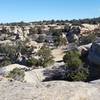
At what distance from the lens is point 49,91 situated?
68.4ft

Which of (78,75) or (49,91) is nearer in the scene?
(49,91)

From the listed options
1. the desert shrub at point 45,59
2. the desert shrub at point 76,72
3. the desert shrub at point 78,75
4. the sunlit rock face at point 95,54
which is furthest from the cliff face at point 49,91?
the desert shrub at point 45,59

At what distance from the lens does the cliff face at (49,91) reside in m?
20.2

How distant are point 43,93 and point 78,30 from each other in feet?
450

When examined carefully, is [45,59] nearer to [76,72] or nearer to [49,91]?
[76,72]

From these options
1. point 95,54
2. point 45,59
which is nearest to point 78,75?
point 95,54

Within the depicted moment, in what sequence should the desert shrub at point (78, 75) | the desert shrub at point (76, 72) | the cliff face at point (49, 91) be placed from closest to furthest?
the cliff face at point (49, 91), the desert shrub at point (78, 75), the desert shrub at point (76, 72)

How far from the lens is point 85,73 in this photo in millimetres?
62250

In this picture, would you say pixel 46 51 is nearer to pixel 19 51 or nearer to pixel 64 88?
pixel 19 51

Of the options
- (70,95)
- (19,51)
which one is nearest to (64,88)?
(70,95)

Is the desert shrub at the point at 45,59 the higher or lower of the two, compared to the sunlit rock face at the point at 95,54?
lower

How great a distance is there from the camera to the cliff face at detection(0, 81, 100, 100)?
20.2 metres

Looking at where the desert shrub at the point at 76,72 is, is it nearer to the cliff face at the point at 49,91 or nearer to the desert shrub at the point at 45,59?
the desert shrub at the point at 45,59

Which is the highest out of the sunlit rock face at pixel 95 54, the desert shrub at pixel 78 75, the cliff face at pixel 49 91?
the cliff face at pixel 49 91
